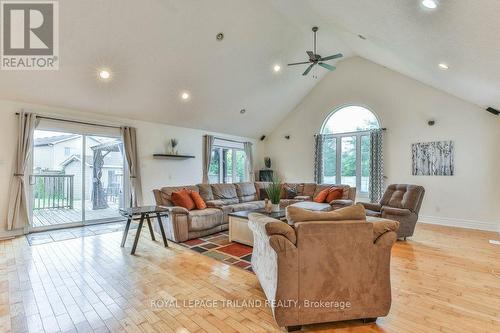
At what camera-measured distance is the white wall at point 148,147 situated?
173 inches

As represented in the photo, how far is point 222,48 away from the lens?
5.04m

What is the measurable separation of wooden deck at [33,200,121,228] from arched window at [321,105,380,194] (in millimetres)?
5903

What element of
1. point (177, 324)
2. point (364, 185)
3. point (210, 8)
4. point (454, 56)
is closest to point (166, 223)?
point (177, 324)

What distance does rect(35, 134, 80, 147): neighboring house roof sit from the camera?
4.86m

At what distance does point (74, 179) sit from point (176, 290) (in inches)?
169

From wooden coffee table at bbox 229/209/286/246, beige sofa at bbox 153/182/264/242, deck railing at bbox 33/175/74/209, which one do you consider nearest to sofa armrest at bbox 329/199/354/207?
beige sofa at bbox 153/182/264/242

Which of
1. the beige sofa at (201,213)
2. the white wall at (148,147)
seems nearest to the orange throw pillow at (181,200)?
the beige sofa at (201,213)

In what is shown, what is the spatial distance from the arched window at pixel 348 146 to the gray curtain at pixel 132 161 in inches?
203

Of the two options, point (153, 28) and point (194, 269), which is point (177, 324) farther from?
point (153, 28)

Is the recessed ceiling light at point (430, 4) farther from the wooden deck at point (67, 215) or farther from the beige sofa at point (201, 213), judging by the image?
the wooden deck at point (67, 215)

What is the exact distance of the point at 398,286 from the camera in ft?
8.72

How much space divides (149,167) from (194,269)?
151 inches

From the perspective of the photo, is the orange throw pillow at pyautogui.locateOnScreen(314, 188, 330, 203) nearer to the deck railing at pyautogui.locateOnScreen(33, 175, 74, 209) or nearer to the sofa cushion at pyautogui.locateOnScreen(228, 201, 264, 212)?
the sofa cushion at pyautogui.locateOnScreen(228, 201, 264, 212)

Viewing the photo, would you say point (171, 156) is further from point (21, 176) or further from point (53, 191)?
point (21, 176)
